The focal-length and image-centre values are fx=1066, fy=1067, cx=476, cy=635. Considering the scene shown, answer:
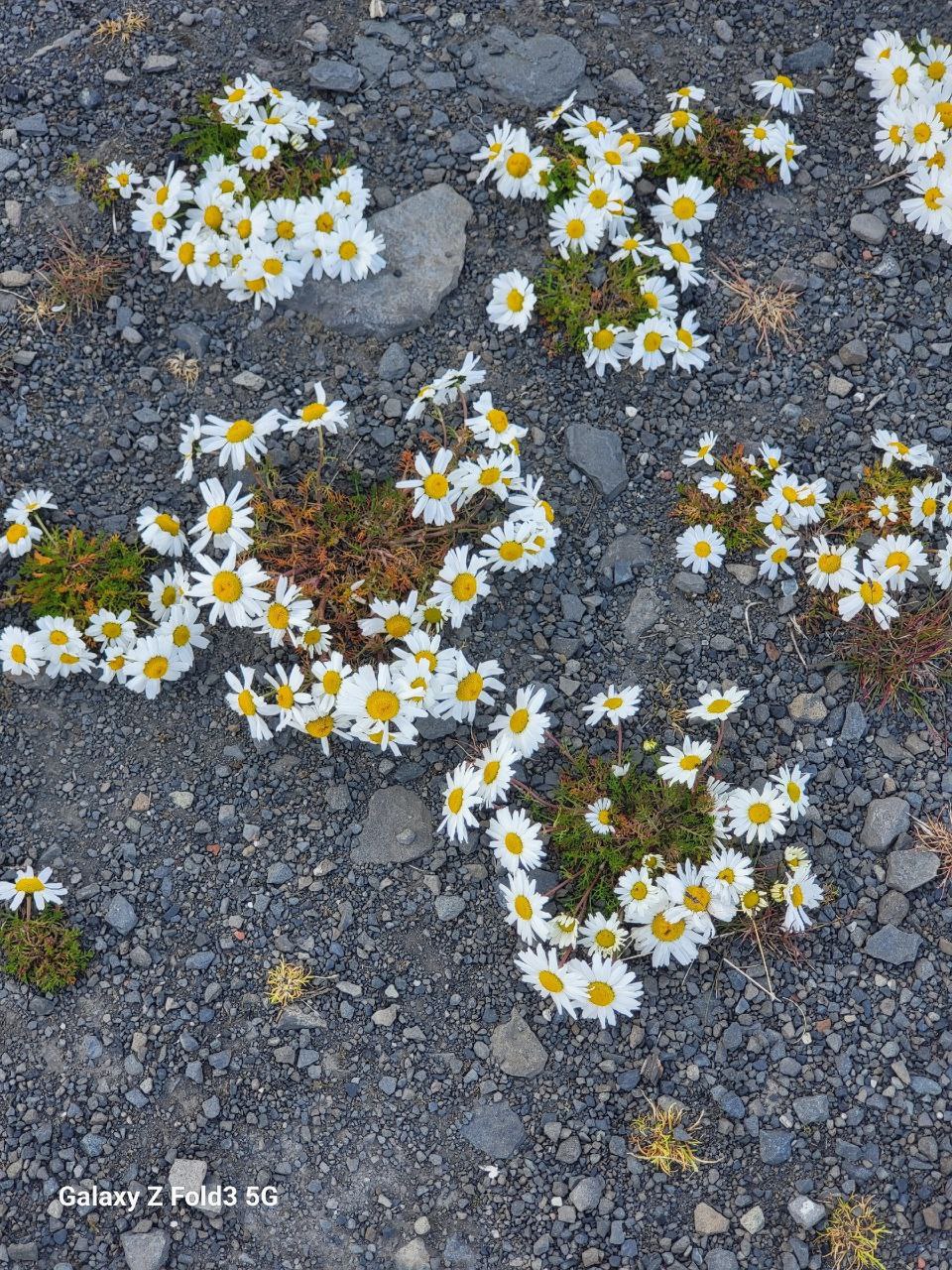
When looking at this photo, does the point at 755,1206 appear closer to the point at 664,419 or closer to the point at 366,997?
the point at 366,997

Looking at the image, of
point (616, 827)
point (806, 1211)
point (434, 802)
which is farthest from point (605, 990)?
point (806, 1211)

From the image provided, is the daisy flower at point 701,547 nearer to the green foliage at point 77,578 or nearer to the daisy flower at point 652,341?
the daisy flower at point 652,341

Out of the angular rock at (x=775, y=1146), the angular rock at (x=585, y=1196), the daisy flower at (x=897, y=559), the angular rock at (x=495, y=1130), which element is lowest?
the angular rock at (x=585, y=1196)

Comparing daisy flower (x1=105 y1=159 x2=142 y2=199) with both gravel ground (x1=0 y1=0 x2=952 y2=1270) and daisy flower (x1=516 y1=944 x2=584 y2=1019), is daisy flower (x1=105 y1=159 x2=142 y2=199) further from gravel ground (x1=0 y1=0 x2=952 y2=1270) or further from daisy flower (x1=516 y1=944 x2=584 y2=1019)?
daisy flower (x1=516 y1=944 x2=584 y2=1019)

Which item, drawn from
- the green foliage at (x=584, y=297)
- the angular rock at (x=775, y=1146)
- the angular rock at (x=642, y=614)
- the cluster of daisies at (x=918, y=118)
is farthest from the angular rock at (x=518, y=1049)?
the cluster of daisies at (x=918, y=118)

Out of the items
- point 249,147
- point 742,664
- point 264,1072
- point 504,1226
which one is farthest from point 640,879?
point 249,147

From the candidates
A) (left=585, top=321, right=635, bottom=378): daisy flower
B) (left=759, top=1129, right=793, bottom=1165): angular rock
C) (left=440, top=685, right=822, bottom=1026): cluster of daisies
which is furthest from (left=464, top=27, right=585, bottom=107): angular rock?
(left=759, top=1129, right=793, bottom=1165): angular rock
